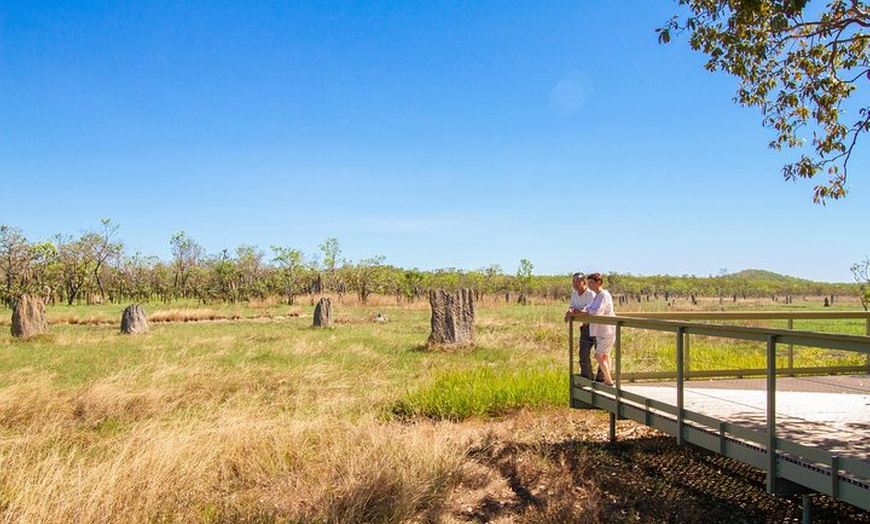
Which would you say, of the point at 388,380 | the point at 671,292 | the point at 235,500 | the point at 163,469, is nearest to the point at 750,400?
the point at 235,500

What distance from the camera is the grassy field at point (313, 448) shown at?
545cm

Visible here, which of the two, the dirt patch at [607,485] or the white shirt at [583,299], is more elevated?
the white shirt at [583,299]

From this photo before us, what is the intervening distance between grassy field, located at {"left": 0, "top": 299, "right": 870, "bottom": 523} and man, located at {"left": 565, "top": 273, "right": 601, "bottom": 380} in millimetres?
958

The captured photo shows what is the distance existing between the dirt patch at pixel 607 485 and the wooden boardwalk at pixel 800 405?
0.89 metres

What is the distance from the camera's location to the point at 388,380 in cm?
1139

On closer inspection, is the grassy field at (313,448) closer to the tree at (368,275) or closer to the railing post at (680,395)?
the railing post at (680,395)

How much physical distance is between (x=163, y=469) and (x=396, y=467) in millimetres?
2138

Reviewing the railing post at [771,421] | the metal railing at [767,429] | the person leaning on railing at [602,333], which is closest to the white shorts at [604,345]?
the person leaning on railing at [602,333]

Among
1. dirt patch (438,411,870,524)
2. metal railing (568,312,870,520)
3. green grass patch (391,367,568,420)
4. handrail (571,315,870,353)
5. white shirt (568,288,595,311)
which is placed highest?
white shirt (568,288,595,311)

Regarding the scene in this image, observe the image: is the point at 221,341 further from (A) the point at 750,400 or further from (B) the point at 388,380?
(A) the point at 750,400

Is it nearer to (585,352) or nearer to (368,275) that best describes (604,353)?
(585,352)

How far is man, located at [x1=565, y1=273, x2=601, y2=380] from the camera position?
7.48 m

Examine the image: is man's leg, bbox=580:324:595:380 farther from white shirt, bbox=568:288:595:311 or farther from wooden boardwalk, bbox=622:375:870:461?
wooden boardwalk, bbox=622:375:870:461

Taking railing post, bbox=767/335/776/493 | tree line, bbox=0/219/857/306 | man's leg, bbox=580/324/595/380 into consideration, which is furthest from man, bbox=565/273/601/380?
tree line, bbox=0/219/857/306
